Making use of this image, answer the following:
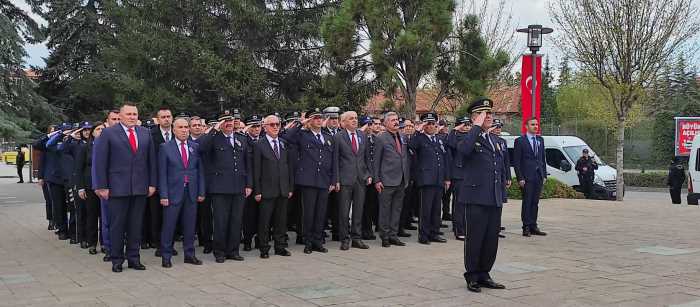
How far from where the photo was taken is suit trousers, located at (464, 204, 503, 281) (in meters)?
6.50

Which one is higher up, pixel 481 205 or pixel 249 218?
pixel 481 205

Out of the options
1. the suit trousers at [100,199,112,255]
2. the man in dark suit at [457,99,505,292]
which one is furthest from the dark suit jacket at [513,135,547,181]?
the suit trousers at [100,199,112,255]

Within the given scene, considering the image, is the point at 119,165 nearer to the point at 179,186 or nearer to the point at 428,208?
the point at 179,186

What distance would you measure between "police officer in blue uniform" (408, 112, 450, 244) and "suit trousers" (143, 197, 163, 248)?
3.69 meters

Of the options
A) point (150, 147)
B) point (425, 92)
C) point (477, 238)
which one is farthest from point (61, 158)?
point (425, 92)

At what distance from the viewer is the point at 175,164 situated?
7988 millimetres

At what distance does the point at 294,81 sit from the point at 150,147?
1303cm

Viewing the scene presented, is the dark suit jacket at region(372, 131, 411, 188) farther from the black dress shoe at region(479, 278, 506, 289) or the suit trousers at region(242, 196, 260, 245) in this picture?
the black dress shoe at region(479, 278, 506, 289)

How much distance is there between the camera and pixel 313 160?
8938 millimetres

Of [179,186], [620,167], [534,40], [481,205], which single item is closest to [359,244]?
[179,186]

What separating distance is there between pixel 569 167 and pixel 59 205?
45.7 ft

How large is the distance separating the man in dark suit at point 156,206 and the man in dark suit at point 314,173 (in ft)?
5.05

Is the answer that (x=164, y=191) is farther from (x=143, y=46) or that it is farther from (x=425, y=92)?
(x=425, y=92)

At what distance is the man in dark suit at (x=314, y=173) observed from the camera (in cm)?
895
